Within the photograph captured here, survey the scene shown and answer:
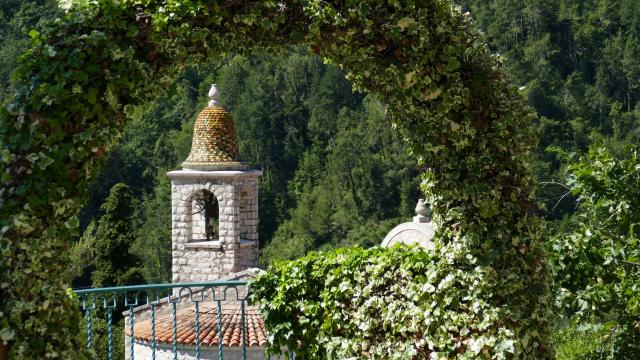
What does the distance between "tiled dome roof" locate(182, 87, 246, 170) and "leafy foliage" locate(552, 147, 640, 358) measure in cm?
1138

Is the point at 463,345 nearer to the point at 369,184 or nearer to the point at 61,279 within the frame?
the point at 61,279

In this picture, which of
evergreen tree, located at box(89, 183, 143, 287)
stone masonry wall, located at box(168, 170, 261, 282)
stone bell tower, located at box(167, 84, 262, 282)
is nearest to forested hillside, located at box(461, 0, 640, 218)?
evergreen tree, located at box(89, 183, 143, 287)

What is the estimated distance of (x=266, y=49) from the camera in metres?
3.35

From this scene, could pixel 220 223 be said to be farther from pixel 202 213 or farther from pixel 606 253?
pixel 606 253

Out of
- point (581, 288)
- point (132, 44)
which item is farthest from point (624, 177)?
point (132, 44)

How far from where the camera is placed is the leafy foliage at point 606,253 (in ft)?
13.6

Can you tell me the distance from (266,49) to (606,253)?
80.1 inches

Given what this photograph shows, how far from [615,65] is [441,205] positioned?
134ft

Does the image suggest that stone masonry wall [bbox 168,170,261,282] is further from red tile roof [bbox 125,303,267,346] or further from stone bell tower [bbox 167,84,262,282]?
red tile roof [bbox 125,303,267,346]

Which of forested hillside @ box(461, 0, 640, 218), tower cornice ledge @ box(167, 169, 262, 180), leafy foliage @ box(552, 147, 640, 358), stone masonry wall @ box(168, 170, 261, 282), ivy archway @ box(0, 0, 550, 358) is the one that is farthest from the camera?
forested hillside @ box(461, 0, 640, 218)

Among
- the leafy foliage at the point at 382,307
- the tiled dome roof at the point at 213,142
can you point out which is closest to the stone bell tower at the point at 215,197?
the tiled dome roof at the point at 213,142

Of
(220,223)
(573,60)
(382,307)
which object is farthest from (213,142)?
(573,60)

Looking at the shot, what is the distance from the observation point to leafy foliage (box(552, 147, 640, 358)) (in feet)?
13.6

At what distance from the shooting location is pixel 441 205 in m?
3.65
